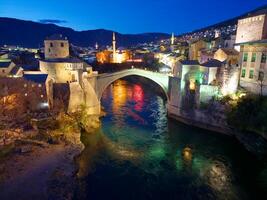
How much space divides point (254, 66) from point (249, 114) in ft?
16.3

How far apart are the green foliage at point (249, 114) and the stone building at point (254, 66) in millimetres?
1567

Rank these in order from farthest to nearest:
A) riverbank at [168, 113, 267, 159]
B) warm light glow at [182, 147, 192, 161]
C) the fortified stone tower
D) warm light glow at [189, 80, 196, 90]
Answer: the fortified stone tower
warm light glow at [189, 80, 196, 90]
warm light glow at [182, 147, 192, 161]
riverbank at [168, 113, 267, 159]

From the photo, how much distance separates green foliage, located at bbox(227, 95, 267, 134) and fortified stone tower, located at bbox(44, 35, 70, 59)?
20012 mm

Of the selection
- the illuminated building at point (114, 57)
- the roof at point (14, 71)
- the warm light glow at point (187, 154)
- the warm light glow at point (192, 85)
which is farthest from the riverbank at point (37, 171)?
the illuminated building at point (114, 57)

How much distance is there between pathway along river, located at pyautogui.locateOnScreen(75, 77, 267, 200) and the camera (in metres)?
15.0

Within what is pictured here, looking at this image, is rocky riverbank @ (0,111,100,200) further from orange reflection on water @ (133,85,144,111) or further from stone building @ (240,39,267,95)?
stone building @ (240,39,267,95)

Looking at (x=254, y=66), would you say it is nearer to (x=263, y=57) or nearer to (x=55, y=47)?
(x=263, y=57)

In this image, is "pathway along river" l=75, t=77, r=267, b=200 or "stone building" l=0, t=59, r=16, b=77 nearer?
"pathway along river" l=75, t=77, r=267, b=200

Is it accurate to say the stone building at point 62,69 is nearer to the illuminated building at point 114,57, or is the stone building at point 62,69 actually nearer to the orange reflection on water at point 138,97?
the orange reflection on water at point 138,97

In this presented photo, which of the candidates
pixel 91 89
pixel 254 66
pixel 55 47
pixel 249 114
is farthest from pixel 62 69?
pixel 254 66

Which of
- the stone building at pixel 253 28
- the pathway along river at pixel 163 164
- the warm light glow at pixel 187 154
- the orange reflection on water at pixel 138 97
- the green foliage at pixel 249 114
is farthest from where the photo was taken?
the orange reflection on water at pixel 138 97

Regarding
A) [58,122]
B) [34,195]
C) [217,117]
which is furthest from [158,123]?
[34,195]

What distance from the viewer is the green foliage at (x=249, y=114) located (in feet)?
64.3

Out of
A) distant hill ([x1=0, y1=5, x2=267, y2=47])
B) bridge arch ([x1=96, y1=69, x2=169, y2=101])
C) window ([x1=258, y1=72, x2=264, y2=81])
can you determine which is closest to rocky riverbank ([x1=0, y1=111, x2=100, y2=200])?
bridge arch ([x1=96, y1=69, x2=169, y2=101])
